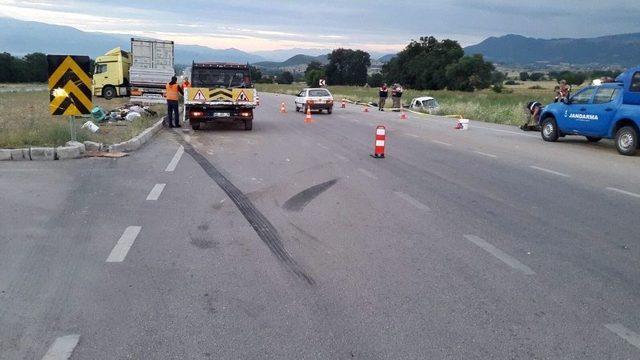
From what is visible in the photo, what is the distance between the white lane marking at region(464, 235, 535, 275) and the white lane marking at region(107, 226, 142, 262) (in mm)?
3982

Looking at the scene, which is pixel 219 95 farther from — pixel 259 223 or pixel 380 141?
pixel 259 223

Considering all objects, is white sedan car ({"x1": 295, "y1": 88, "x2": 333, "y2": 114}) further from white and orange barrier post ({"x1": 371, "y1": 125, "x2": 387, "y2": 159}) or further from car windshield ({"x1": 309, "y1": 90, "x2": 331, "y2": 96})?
white and orange barrier post ({"x1": 371, "y1": 125, "x2": 387, "y2": 159})

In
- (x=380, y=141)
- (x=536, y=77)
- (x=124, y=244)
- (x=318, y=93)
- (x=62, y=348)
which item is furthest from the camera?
(x=536, y=77)

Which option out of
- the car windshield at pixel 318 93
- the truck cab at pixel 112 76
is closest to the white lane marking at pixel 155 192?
the car windshield at pixel 318 93

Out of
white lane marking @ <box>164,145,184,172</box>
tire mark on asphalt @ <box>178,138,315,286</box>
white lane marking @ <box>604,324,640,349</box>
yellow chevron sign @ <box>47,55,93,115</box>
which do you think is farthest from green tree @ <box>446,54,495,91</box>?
white lane marking @ <box>604,324,640,349</box>

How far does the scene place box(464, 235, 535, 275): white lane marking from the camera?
20.5 ft

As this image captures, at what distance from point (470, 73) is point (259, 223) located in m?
96.1

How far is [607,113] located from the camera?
17.2 meters

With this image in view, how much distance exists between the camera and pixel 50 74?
14211mm

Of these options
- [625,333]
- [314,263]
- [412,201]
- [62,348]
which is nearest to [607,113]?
[412,201]

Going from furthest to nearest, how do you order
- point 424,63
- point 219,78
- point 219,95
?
point 424,63 < point 219,78 < point 219,95

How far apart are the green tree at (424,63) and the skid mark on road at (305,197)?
9608 cm

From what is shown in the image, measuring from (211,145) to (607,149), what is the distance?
11.7 meters

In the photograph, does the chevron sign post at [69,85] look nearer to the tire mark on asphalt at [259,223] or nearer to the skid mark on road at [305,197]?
the tire mark on asphalt at [259,223]
